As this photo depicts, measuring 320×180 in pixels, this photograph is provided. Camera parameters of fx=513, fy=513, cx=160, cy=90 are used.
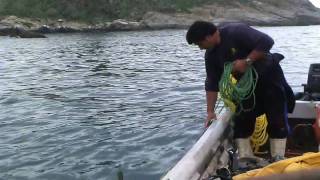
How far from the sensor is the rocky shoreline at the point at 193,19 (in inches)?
3929

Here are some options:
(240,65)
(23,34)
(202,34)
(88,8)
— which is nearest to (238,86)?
(240,65)

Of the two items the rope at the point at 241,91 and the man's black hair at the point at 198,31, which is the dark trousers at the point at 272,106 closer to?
the rope at the point at 241,91

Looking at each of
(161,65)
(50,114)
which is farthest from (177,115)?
(161,65)

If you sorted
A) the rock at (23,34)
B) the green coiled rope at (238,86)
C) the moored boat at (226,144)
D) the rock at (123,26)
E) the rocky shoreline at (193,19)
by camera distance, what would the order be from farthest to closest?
the rock at (123,26), the rocky shoreline at (193,19), the rock at (23,34), the green coiled rope at (238,86), the moored boat at (226,144)

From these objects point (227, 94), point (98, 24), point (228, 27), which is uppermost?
point (228, 27)

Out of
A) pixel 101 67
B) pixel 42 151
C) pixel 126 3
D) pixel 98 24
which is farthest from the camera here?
pixel 126 3

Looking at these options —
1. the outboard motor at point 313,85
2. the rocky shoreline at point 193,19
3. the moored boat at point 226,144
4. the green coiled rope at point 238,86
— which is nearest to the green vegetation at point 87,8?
the rocky shoreline at point 193,19

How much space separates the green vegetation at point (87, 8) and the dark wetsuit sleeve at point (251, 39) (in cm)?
11370

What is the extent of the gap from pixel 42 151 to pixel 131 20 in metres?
111

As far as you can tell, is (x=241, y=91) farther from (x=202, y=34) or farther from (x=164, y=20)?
(x=164, y=20)

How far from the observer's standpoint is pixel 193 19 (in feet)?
415

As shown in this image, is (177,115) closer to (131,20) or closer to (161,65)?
(161,65)

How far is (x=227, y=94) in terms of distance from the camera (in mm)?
6938

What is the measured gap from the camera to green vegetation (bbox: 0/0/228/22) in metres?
118
